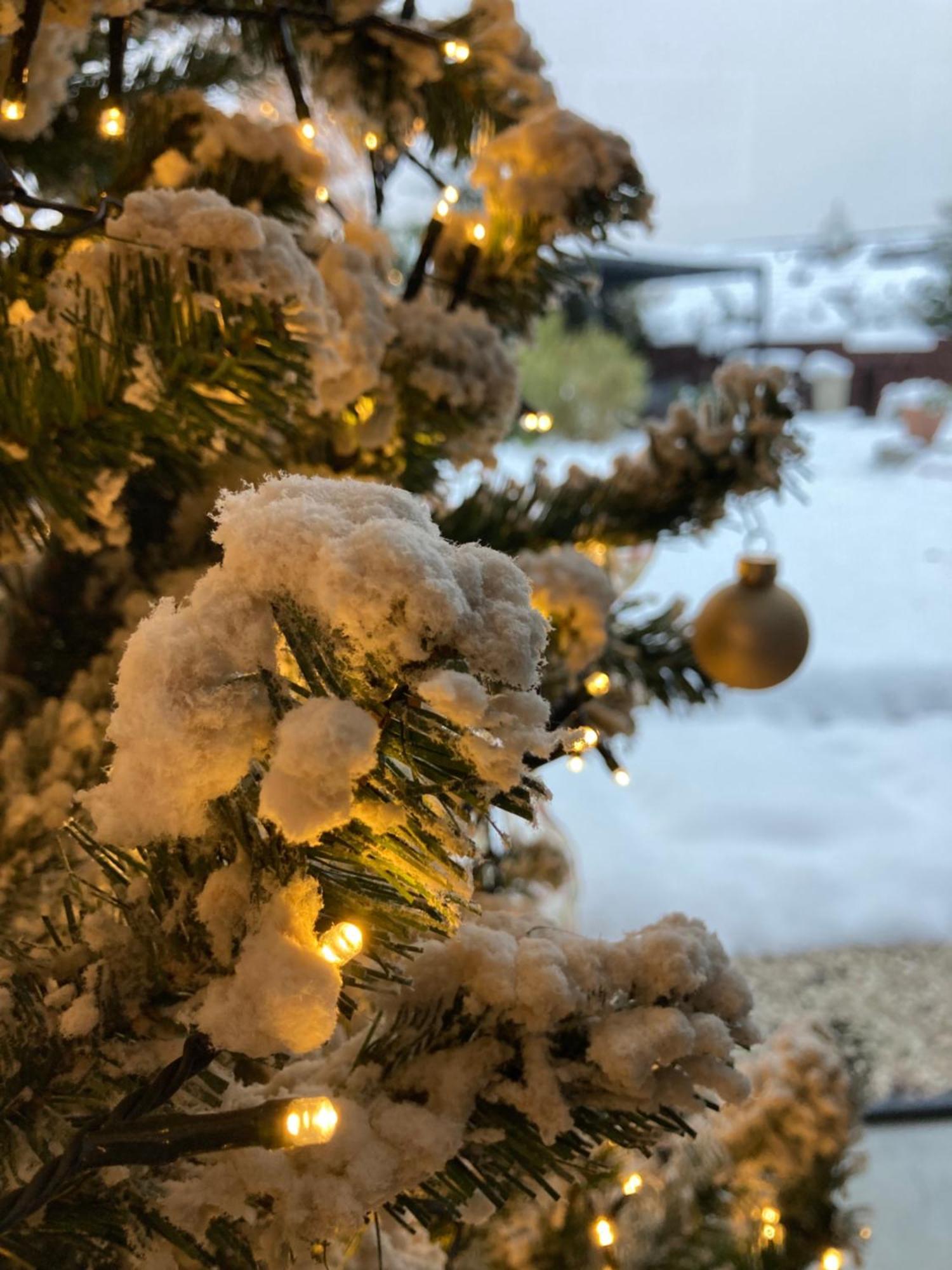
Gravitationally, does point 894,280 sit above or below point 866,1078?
above

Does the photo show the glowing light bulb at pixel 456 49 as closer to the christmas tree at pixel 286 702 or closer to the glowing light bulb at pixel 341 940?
the christmas tree at pixel 286 702

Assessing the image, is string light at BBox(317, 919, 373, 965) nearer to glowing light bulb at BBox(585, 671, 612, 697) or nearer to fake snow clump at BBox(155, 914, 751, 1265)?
fake snow clump at BBox(155, 914, 751, 1265)

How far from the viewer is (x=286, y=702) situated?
205 millimetres

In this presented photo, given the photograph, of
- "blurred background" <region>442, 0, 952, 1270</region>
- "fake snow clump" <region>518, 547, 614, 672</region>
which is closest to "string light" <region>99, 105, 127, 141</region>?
"fake snow clump" <region>518, 547, 614, 672</region>

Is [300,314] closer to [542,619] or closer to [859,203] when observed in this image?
[542,619]

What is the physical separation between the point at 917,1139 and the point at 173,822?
125 centimetres

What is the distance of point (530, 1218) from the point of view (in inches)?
20.1

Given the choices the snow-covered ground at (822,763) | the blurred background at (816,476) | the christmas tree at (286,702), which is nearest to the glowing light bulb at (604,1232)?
the christmas tree at (286,702)

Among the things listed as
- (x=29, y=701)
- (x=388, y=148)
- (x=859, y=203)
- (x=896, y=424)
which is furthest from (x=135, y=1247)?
(x=896, y=424)

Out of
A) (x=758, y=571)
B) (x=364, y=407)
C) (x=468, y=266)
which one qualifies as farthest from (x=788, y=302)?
(x=364, y=407)

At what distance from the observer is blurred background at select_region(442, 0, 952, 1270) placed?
133 cm

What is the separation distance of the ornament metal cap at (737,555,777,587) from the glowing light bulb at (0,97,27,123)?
1.46ft

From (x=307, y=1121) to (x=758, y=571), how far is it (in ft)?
1.62

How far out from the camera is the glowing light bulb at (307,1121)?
210 millimetres
